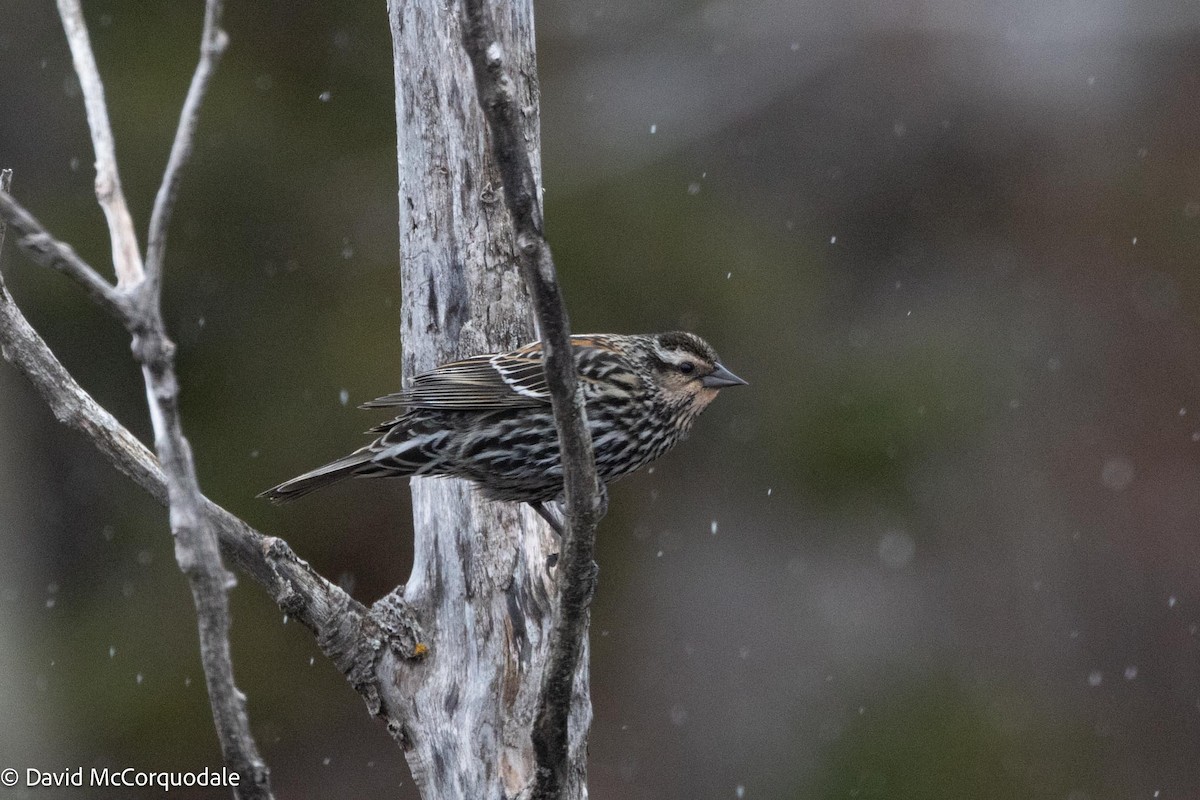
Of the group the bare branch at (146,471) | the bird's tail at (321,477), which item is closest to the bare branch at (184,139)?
the bare branch at (146,471)

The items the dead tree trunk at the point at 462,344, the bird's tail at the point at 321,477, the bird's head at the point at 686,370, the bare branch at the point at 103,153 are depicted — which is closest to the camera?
the bare branch at the point at 103,153

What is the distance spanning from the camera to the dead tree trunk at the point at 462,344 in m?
4.27

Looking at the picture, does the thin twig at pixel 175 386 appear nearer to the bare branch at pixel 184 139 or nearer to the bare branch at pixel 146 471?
the bare branch at pixel 184 139

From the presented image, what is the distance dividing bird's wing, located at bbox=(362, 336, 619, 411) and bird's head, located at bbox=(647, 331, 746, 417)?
0.47 metres

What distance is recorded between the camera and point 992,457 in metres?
10.5

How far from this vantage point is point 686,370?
4.71 m

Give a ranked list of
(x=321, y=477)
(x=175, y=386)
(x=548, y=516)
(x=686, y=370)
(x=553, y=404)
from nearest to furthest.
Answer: (x=175, y=386)
(x=553, y=404)
(x=321, y=477)
(x=548, y=516)
(x=686, y=370)

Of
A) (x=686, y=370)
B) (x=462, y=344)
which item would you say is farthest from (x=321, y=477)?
(x=686, y=370)

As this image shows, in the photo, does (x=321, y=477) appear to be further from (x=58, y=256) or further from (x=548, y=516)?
(x=58, y=256)

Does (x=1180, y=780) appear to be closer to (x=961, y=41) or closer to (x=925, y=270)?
(x=925, y=270)

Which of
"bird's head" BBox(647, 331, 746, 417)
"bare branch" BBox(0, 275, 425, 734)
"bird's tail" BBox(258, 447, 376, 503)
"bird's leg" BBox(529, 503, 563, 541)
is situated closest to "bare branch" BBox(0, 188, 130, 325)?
"bare branch" BBox(0, 275, 425, 734)

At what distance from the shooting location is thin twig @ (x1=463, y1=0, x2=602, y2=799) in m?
2.61

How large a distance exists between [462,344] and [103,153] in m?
2.12

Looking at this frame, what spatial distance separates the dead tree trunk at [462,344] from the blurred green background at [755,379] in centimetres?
297
